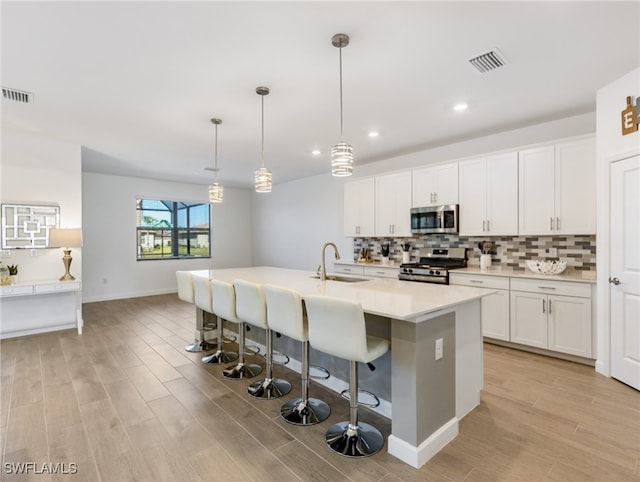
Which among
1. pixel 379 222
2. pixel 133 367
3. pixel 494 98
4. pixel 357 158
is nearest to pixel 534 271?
pixel 494 98

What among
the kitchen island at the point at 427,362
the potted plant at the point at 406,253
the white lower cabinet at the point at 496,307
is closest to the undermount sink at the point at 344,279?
the kitchen island at the point at 427,362

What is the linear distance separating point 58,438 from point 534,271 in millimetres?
4693

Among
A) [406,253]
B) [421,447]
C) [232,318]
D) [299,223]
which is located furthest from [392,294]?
[299,223]

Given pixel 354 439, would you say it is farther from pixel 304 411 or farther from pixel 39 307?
pixel 39 307

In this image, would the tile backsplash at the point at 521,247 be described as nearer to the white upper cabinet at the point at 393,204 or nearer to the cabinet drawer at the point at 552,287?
the white upper cabinet at the point at 393,204

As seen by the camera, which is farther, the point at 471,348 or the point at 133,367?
the point at 133,367

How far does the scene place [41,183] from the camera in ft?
15.1

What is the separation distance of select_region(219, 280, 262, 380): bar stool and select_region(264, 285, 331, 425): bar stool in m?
0.61

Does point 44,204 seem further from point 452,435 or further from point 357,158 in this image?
point 452,435

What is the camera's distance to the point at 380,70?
9.06 ft

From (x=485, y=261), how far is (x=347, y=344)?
3.19 metres

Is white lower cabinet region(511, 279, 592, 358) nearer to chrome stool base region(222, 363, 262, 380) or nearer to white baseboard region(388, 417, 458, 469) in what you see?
white baseboard region(388, 417, 458, 469)

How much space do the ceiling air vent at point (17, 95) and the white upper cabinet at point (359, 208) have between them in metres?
4.42

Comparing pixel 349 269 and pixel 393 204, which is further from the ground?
pixel 393 204
